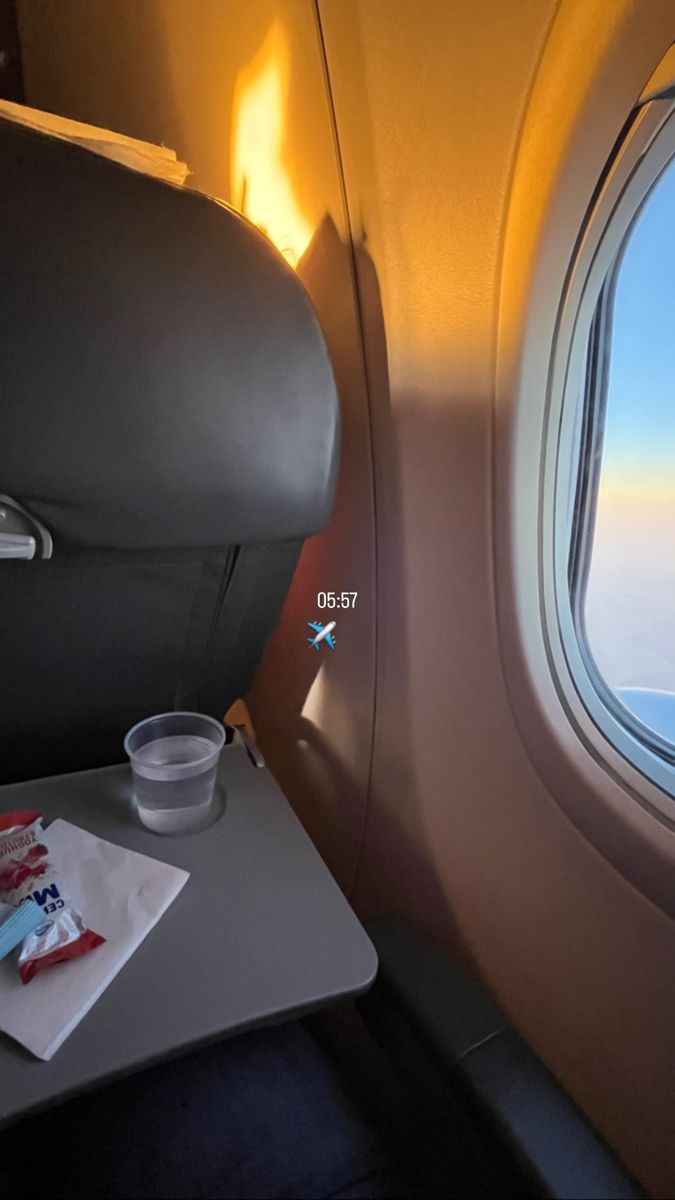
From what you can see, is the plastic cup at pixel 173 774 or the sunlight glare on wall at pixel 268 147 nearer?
the plastic cup at pixel 173 774

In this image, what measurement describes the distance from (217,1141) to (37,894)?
12.7 inches

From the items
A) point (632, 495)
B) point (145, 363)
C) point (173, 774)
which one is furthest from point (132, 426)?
point (632, 495)

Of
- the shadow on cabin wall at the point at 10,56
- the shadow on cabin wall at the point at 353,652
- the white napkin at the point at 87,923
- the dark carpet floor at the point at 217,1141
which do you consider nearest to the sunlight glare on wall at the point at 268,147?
the shadow on cabin wall at the point at 353,652

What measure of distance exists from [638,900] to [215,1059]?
52 cm

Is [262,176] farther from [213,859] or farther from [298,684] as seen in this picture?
[213,859]

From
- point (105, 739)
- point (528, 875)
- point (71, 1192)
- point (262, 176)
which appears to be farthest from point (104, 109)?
point (71, 1192)

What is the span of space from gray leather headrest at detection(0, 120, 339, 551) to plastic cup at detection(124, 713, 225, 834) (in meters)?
0.29

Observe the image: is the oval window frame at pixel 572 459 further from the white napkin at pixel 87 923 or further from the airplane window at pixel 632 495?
the white napkin at pixel 87 923

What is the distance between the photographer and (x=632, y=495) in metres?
0.85

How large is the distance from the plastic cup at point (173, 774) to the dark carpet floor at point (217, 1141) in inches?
10.7

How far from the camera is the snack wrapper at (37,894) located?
0.72 meters

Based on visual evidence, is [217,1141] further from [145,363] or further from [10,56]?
[10,56]

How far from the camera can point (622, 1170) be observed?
25.7 inches

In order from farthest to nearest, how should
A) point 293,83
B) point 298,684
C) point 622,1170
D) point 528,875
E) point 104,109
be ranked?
point 104,109 → point 298,684 → point 293,83 → point 528,875 → point 622,1170
